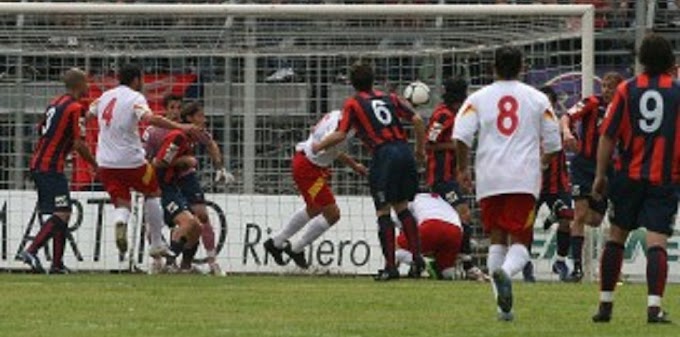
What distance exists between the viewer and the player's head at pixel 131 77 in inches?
894

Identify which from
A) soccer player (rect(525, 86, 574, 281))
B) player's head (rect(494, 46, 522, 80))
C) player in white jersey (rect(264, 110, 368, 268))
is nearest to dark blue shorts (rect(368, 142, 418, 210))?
player in white jersey (rect(264, 110, 368, 268))

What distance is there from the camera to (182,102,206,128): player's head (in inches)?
939

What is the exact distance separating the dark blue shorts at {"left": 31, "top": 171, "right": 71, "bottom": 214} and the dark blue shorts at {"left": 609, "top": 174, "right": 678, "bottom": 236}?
9.62 meters

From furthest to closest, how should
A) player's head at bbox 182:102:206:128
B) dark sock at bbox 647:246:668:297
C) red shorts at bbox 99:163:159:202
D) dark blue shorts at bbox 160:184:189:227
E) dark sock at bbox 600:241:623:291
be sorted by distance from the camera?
dark blue shorts at bbox 160:184:189:227
player's head at bbox 182:102:206:128
red shorts at bbox 99:163:159:202
dark sock at bbox 600:241:623:291
dark sock at bbox 647:246:668:297

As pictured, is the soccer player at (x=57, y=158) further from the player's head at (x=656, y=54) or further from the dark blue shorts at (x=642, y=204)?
the player's head at (x=656, y=54)

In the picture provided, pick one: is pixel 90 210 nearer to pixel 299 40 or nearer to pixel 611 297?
pixel 299 40

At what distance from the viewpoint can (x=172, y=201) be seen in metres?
24.0

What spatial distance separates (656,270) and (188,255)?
10494 mm

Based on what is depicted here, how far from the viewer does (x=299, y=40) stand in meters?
26.0

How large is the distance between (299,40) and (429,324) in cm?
1196

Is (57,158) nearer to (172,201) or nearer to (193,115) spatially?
(172,201)

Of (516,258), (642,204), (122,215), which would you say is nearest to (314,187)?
(122,215)

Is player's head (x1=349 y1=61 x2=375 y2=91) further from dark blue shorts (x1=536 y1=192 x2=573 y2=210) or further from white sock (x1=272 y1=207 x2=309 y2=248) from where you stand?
dark blue shorts (x1=536 y1=192 x2=573 y2=210)

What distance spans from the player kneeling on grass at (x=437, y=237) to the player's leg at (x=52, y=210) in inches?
144
